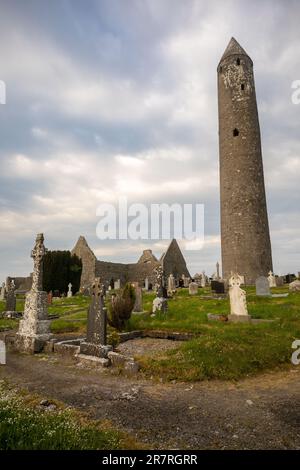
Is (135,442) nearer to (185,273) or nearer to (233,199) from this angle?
(233,199)

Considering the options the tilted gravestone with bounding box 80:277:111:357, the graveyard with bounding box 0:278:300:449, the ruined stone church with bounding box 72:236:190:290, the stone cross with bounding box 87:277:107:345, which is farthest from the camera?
the ruined stone church with bounding box 72:236:190:290

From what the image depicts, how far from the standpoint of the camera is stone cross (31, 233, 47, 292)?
9117mm

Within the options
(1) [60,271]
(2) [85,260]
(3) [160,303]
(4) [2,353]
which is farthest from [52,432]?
(2) [85,260]

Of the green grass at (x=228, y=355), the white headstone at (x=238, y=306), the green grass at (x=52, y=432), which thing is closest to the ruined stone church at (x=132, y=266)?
the white headstone at (x=238, y=306)

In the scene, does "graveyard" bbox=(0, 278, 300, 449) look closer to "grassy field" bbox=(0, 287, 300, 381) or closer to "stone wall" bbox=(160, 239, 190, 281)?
"grassy field" bbox=(0, 287, 300, 381)

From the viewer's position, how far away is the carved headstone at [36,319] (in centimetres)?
828

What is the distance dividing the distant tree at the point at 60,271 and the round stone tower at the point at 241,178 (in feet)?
56.3

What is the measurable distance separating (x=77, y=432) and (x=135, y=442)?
0.61 metres

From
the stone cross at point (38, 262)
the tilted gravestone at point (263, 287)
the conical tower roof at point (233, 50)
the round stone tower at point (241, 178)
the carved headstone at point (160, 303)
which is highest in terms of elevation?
the conical tower roof at point (233, 50)

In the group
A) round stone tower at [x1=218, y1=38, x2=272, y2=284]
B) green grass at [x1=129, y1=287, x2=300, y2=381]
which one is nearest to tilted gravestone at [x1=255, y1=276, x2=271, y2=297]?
green grass at [x1=129, y1=287, x2=300, y2=381]

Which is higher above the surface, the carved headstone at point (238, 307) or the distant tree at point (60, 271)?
the distant tree at point (60, 271)

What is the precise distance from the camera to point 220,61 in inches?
1105

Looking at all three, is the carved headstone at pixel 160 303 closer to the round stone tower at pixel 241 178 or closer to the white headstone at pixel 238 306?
the white headstone at pixel 238 306

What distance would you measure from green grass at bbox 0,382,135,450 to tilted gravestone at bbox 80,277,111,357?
2865 mm
